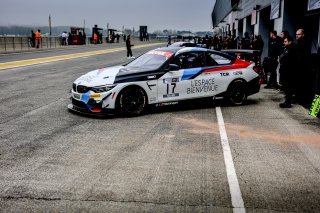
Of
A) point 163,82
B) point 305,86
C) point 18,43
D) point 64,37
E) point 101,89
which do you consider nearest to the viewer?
point 101,89

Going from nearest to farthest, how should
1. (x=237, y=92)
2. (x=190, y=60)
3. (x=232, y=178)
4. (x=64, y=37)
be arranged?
(x=232, y=178), (x=190, y=60), (x=237, y=92), (x=64, y=37)

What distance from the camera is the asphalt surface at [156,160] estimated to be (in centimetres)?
404

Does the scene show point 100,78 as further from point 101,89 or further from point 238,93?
point 238,93

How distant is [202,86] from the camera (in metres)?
8.97

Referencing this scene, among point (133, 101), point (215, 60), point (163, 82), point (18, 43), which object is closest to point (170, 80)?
point (163, 82)

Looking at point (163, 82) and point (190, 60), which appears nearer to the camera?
point (163, 82)

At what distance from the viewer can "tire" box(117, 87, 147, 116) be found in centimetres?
803

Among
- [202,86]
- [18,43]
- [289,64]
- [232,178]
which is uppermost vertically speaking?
[18,43]

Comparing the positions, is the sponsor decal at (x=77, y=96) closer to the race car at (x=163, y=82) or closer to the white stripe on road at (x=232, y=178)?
the race car at (x=163, y=82)

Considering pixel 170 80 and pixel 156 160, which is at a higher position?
pixel 170 80

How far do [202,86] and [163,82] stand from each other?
1047mm

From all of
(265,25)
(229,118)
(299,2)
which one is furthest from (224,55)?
(265,25)

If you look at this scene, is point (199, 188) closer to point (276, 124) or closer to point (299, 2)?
point (276, 124)

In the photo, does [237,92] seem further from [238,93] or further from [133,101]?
[133,101]
